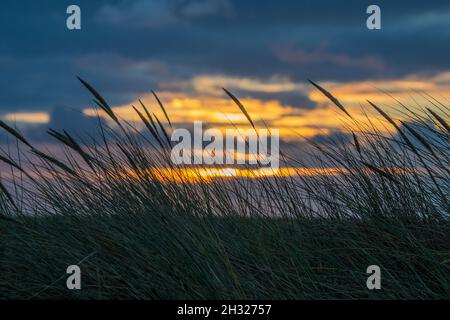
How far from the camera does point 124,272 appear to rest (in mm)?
3107

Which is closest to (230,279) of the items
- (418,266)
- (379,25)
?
(418,266)

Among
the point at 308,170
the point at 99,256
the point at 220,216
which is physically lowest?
the point at 99,256

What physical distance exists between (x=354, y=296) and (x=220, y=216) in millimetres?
1199

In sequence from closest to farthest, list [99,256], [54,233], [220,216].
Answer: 1. [99,256]
2. [54,233]
3. [220,216]

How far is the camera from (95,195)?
4.10 m

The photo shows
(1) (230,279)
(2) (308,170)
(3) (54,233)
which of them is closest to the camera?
(1) (230,279)

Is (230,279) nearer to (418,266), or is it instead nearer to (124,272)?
(124,272)

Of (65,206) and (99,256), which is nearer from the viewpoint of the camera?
(99,256)

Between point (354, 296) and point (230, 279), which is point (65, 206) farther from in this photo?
point (354, 296)

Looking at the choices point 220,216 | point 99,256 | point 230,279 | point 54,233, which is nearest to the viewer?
point 230,279

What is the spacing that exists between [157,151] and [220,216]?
1.86 feet

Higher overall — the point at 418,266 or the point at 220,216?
the point at 220,216

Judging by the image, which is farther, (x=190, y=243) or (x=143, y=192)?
(x=143, y=192)
